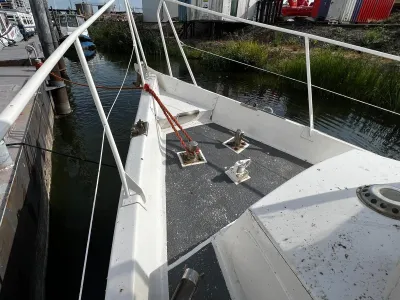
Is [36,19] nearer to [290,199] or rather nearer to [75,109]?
[75,109]

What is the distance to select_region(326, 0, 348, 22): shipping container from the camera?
15.7 m

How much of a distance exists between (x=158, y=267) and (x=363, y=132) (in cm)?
812

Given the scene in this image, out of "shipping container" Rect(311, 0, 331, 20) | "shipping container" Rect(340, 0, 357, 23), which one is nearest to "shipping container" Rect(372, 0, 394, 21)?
"shipping container" Rect(340, 0, 357, 23)

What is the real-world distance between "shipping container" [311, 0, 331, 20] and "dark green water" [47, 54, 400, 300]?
319 inches

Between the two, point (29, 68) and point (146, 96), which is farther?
point (29, 68)

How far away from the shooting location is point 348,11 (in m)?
15.7

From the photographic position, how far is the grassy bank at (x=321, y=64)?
8242 mm

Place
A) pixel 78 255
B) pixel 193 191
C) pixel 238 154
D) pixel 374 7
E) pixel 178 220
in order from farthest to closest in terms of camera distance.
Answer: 1. pixel 374 7
2. pixel 78 255
3. pixel 238 154
4. pixel 193 191
5. pixel 178 220

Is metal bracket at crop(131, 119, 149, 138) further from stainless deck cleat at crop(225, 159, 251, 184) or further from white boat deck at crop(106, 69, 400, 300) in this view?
stainless deck cleat at crop(225, 159, 251, 184)

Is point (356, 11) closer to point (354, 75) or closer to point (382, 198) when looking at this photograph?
point (354, 75)

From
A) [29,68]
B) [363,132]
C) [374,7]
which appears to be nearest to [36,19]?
[29,68]

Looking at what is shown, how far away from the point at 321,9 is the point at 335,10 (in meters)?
1.09

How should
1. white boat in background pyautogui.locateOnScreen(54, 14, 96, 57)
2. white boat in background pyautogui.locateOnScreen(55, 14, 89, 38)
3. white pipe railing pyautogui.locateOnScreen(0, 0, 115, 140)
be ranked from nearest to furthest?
white pipe railing pyautogui.locateOnScreen(0, 0, 115, 140) → white boat in background pyautogui.locateOnScreen(54, 14, 96, 57) → white boat in background pyautogui.locateOnScreen(55, 14, 89, 38)

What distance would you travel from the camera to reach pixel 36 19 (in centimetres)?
613
